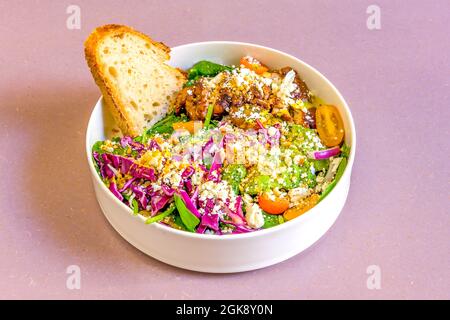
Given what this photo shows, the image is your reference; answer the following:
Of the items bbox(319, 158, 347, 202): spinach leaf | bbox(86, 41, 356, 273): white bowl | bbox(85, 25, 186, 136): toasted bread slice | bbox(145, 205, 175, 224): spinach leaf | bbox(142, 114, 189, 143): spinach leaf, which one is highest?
bbox(85, 25, 186, 136): toasted bread slice

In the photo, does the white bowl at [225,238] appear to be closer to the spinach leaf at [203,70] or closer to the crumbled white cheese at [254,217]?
the crumbled white cheese at [254,217]

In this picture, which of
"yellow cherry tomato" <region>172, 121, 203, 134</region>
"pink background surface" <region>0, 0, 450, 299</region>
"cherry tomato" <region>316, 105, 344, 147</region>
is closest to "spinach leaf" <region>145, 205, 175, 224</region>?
"pink background surface" <region>0, 0, 450, 299</region>

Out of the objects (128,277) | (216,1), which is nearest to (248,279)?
(128,277)

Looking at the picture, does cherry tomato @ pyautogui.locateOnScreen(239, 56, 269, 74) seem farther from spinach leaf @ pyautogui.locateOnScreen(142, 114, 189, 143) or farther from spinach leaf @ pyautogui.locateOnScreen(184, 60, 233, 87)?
spinach leaf @ pyautogui.locateOnScreen(142, 114, 189, 143)

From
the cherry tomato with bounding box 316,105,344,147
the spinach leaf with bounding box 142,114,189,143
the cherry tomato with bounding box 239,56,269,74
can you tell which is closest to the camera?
the cherry tomato with bounding box 316,105,344,147
